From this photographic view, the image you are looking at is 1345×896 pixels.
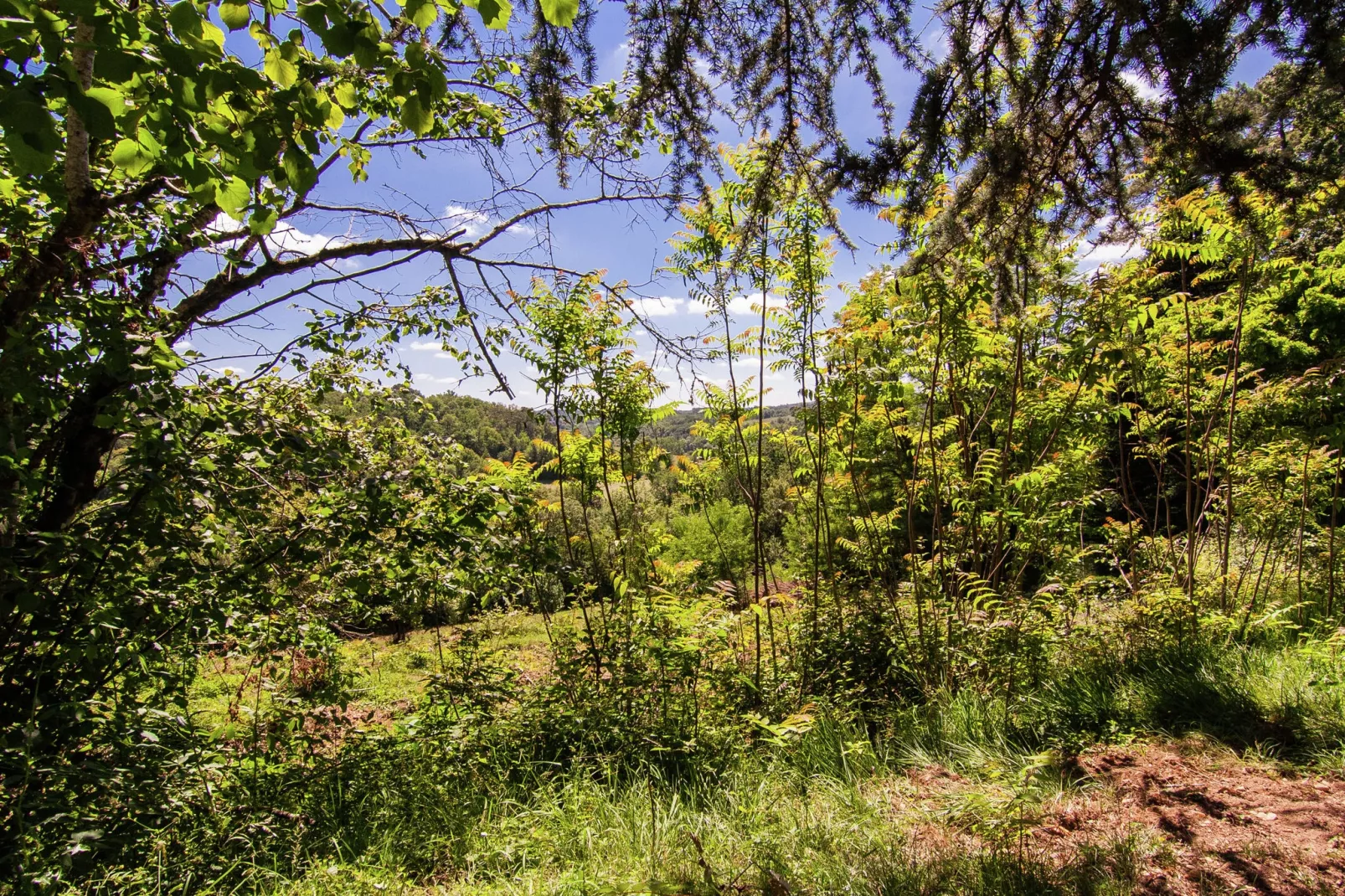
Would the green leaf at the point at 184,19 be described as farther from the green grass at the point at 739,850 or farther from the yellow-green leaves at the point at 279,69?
the green grass at the point at 739,850

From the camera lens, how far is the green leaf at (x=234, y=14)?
126 centimetres

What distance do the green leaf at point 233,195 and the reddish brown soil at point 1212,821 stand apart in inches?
136

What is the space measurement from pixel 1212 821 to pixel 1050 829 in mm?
670

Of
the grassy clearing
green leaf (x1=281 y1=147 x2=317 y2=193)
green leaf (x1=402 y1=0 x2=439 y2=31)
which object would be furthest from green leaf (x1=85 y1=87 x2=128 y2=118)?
the grassy clearing

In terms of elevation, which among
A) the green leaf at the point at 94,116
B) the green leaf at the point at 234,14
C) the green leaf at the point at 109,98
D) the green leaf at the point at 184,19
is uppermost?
the green leaf at the point at 234,14

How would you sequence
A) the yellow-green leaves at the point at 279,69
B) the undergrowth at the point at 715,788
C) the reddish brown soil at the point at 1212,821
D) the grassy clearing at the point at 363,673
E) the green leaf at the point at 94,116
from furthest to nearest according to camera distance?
the grassy clearing at the point at 363,673
the undergrowth at the point at 715,788
the reddish brown soil at the point at 1212,821
the yellow-green leaves at the point at 279,69
the green leaf at the point at 94,116

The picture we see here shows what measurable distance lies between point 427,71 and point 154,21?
519 millimetres

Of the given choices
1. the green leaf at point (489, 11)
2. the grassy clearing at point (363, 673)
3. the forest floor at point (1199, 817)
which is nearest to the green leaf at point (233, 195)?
the green leaf at point (489, 11)

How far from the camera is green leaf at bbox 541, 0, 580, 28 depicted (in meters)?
1.44

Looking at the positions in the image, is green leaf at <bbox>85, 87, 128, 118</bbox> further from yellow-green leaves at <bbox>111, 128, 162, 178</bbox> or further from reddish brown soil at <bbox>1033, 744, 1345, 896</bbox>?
reddish brown soil at <bbox>1033, 744, 1345, 896</bbox>

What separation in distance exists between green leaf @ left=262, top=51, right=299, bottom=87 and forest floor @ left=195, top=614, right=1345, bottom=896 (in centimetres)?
279

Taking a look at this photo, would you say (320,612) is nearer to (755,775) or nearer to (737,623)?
(755,775)

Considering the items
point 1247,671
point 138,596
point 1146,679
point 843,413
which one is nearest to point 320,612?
point 138,596

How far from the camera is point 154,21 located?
115 centimetres
